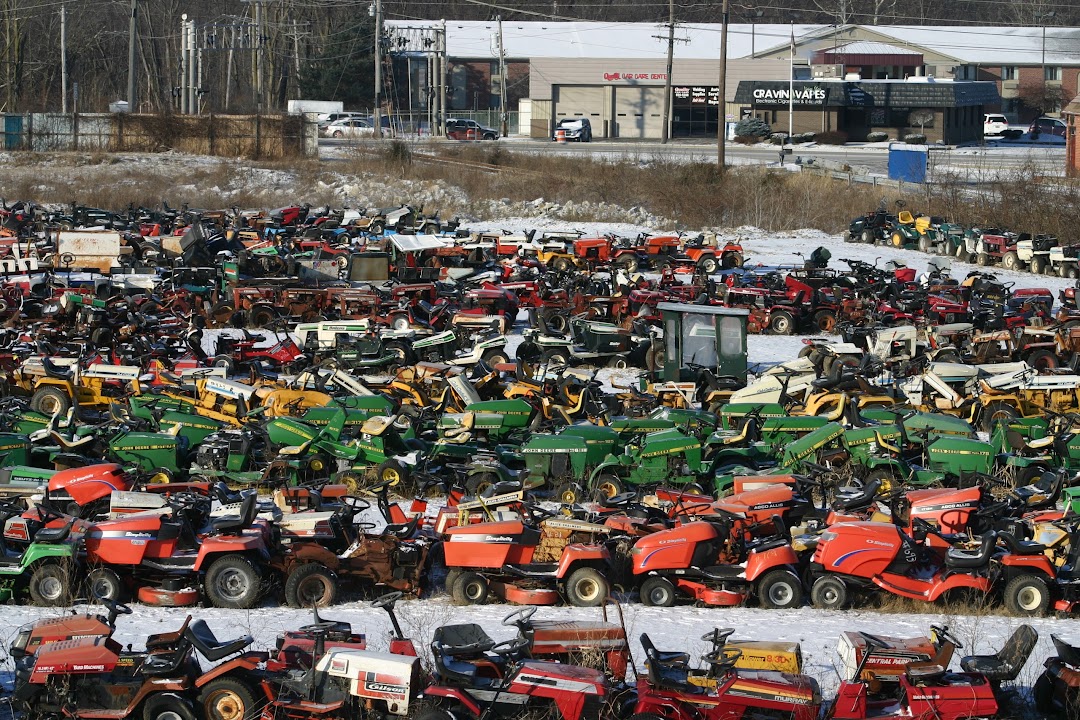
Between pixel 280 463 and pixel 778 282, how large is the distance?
15337mm

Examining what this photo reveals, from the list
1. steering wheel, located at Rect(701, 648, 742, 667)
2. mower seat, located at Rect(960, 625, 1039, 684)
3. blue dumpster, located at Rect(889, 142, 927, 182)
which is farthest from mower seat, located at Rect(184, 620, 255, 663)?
blue dumpster, located at Rect(889, 142, 927, 182)

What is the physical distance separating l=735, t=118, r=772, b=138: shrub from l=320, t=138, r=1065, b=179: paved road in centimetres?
190

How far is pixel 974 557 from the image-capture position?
11.4 m

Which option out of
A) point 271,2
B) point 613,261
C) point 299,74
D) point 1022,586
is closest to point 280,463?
point 1022,586

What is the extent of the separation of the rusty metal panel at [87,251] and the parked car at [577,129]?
137ft

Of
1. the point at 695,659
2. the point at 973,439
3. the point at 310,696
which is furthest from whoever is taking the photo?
the point at 973,439

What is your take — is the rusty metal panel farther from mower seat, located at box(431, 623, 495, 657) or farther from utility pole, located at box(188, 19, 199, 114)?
utility pole, located at box(188, 19, 199, 114)

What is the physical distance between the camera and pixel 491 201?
45.8 m

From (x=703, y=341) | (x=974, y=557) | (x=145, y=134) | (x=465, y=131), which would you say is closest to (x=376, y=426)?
(x=703, y=341)

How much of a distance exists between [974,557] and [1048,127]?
70.8 metres

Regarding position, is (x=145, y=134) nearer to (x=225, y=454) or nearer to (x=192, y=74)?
(x=192, y=74)

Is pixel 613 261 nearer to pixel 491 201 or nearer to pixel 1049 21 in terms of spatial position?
pixel 491 201

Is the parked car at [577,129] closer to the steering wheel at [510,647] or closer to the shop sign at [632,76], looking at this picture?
the shop sign at [632,76]

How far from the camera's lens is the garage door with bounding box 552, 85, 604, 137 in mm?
75000
